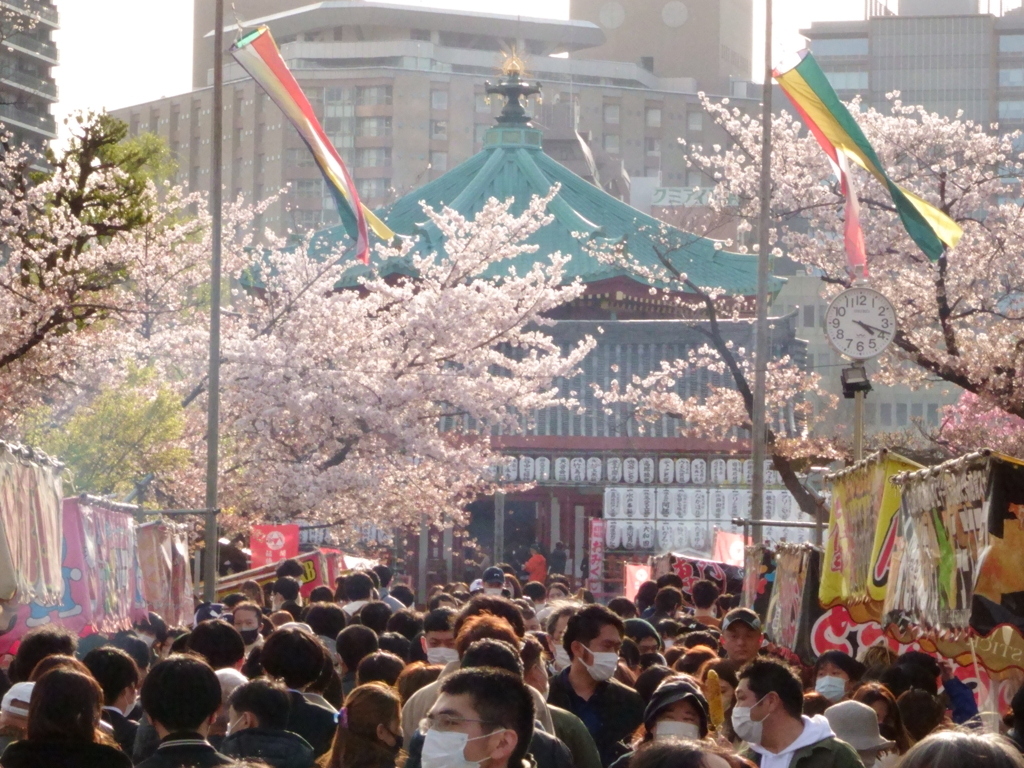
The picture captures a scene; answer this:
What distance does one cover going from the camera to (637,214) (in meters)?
44.5

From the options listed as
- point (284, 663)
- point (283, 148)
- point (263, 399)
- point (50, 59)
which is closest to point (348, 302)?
point (263, 399)

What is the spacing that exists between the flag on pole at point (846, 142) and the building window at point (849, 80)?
7989cm

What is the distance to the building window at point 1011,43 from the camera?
98.5 metres

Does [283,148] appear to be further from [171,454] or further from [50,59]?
[171,454]

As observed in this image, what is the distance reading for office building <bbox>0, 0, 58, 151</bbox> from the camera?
2486 inches

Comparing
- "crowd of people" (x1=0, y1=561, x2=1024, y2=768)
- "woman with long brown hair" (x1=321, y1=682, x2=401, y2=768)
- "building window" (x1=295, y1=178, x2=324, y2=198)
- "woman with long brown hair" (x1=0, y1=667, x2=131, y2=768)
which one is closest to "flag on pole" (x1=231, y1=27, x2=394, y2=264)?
"crowd of people" (x1=0, y1=561, x2=1024, y2=768)

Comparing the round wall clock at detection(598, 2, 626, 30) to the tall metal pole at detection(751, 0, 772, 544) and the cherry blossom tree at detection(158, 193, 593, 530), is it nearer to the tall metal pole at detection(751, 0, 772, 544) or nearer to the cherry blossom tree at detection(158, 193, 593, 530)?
the cherry blossom tree at detection(158, 193, 593, 530)

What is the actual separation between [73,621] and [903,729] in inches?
256

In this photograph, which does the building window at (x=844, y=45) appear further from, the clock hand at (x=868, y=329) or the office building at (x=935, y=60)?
the clock hand at (x=868, y=329)

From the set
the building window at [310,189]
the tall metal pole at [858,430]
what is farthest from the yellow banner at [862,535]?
the building window at [310,189]

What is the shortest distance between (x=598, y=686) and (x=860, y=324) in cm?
881

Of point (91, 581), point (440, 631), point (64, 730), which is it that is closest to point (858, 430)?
point (91, 581)

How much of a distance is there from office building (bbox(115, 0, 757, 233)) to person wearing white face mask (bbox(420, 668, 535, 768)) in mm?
77434

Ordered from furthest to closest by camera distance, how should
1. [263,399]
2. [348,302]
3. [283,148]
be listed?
[283,148] < [348,302] < [263,399]
